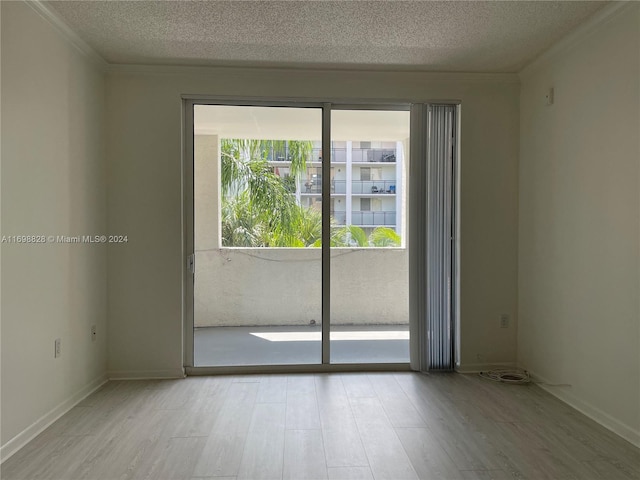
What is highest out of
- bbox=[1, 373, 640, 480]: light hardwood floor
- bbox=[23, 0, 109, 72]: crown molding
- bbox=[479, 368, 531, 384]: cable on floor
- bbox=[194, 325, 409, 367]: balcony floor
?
bbox=[23, 0, 109, 72]: crown molding

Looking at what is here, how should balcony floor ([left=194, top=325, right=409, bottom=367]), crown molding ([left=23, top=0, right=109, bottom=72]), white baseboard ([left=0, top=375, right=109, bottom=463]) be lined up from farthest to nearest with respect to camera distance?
balcony floor ([left=194, top=325, right=409, bottom=367]) < crown molding ([left=23, top=0, right=109, bottom=72]) < white baseboard ([left=0, top=375, right=109, bottom=463])

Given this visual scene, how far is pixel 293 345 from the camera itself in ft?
13.4

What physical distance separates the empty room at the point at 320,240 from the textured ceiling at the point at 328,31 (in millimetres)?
25

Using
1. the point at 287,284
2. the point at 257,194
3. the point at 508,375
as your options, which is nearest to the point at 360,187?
the point at 257,194

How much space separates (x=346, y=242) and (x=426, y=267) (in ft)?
2.39

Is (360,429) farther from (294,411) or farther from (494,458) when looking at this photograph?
(494,458)

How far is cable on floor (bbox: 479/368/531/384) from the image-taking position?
3.66 m

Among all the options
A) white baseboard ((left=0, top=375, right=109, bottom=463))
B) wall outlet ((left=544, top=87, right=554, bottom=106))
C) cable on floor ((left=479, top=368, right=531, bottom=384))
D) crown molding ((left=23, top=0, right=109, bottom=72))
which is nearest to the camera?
white baseboard ((left=0, top=375, right=109, bottom=463))

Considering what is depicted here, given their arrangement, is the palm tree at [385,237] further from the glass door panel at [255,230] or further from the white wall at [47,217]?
the white wall at [47,217]

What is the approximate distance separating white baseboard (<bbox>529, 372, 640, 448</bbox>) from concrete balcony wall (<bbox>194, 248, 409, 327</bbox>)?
3.99ft

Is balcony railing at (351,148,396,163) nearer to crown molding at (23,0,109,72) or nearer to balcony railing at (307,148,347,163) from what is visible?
balcony railing at (307,148,347,163)

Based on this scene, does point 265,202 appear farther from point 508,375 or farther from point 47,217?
point 508,375

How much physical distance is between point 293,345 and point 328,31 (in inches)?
102

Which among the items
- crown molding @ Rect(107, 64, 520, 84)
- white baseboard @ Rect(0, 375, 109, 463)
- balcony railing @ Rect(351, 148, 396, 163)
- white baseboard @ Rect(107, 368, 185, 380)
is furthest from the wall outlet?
white baseboard @ Rect(0, 375, 109, 463)
